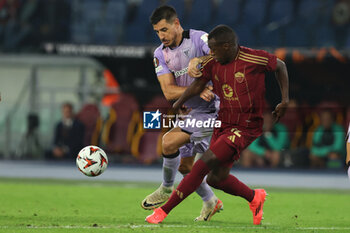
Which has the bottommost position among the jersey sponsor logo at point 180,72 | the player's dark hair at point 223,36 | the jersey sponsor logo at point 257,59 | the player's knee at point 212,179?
the player's knee at point 212,179

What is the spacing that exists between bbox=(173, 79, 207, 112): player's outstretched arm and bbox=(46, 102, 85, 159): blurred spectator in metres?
10.9

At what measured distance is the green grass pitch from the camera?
6.89 m

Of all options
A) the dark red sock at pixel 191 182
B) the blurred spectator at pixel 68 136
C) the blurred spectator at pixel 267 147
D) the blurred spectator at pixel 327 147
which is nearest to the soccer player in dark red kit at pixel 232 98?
the dark red sock at pixel 191 182

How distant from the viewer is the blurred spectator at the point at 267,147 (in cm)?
1706

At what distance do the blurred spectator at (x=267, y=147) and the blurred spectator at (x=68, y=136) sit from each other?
4.00 m

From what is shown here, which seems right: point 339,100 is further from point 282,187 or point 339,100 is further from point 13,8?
point 13,8

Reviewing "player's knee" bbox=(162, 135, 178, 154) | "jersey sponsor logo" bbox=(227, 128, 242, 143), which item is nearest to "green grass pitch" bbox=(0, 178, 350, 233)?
"player's knee" bbox=(162, 135, 178, 154)

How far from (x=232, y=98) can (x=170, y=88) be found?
96 cm

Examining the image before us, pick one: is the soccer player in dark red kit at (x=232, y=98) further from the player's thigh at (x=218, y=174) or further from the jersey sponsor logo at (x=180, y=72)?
the jersey sponsor logo at (x=180, y=72)

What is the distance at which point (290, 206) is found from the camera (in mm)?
9906

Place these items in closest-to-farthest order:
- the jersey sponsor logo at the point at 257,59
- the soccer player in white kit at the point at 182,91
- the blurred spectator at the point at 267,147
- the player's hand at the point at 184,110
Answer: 1. the jersey sponsor logo at the point at 257,59
2. the soccer player in white kit at the point at 182,91
3. the player's hand at the point at 184,110
4. the blurred spectator at the point at 267,147

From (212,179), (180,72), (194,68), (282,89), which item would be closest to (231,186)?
(212,179)

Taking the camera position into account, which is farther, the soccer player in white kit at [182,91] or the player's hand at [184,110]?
the player's hand at [184,110]

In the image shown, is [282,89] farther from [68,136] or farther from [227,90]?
[68,136]
